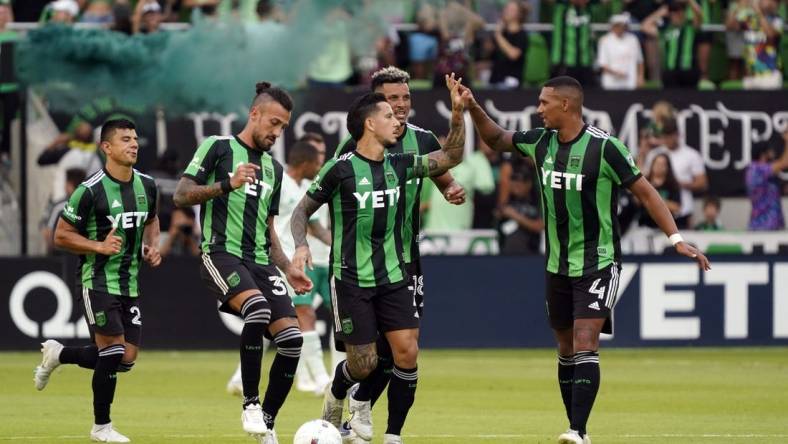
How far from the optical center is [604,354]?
19562 mm

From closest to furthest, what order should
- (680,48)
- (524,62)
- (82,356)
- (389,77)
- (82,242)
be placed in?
(389,77) < (82,242) < (82,356) < (524,62) < (680,48)

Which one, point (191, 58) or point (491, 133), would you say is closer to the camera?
point (491, 133)

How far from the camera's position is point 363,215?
33.8 ft

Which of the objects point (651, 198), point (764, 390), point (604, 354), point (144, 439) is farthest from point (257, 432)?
point (604, 354)

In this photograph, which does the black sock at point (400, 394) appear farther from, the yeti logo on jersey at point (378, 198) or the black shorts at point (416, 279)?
the yeti logo on jersey at point (378, 198)

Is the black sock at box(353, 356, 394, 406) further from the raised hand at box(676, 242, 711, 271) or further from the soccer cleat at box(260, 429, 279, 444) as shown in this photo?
the raised hand at box(676, 242, 711, 271)

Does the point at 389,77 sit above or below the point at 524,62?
below

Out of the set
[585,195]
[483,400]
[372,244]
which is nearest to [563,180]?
[585,195]

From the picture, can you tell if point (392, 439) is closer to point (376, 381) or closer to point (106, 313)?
point (376, 381)

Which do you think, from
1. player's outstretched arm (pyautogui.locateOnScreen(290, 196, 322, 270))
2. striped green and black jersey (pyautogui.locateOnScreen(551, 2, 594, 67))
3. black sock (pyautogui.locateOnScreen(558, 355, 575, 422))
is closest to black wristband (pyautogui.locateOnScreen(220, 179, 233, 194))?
player's outstretched arm (pyautogui.locateOnScreen(290, 196, 322, 270))

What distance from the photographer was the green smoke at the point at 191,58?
2042 centimetres

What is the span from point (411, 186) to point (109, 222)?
7.65ft

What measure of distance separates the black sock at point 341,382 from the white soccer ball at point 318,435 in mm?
585

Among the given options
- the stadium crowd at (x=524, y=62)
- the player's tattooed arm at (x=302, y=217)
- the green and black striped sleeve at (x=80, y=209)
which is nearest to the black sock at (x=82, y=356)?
the green and black striped sleeve at (x=80, y=209)
